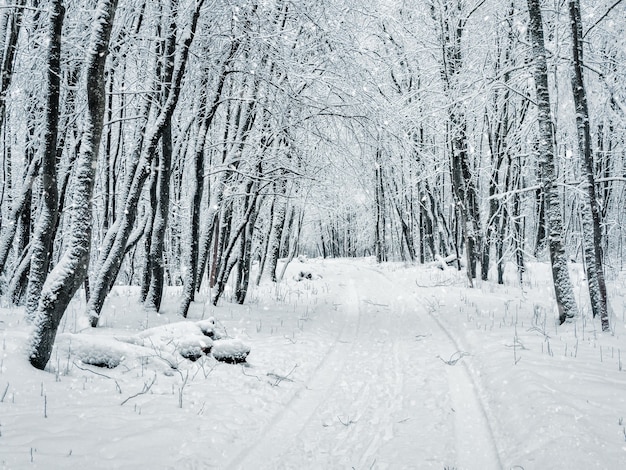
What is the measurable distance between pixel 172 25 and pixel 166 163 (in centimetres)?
298

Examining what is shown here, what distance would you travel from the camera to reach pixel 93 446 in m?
3.46

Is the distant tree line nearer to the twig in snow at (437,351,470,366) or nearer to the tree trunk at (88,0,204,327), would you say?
the tree trunk at (88,0,204,327)

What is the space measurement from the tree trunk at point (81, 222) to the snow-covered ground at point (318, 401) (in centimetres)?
47

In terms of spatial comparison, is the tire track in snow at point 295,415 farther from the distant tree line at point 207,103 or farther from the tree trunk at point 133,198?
the tree trunk at point 133,198

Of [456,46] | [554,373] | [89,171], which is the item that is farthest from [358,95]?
[456,46]

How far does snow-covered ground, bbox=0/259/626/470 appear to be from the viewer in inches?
139

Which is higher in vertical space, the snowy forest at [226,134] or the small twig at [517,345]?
the snowy forest at [226,134]

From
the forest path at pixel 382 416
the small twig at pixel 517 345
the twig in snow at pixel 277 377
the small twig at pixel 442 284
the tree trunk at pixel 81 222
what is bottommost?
the forest path at pixel 382 416

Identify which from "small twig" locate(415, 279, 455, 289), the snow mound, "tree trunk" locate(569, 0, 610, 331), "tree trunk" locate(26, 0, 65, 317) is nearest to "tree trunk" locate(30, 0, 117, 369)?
"tree trunk" locate(26, 0, 65, 317)

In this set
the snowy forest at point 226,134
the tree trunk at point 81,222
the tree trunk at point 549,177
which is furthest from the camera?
the tree trunk at point 549,177

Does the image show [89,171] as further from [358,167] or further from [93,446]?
[358,167]

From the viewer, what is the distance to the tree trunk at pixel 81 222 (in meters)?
4.49

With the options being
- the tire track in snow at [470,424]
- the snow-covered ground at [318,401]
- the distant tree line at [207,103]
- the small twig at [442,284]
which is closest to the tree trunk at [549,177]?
the distant tree line at [207,103]

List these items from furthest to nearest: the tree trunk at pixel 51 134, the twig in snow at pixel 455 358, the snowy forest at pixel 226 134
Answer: the twig in snow at pixel 455 358
the tree trunk at pixel 51 134
the snowy forest at pixel 226 134
